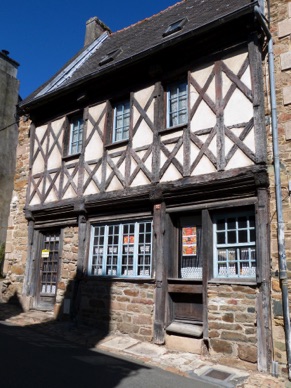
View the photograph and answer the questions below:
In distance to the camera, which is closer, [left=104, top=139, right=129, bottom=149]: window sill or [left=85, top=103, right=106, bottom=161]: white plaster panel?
[left=104, top=139, right=129, bottom=149]: window sill

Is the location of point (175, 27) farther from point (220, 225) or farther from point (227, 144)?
point (220, 225)

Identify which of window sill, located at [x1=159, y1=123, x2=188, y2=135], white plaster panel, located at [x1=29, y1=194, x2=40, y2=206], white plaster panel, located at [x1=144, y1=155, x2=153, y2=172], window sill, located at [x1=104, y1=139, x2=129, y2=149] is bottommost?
white plaster panel, located at [x1=29, y1=194, x2=40, y2=206]

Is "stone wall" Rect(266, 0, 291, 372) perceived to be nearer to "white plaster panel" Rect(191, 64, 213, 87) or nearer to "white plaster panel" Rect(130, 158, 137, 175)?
"white plaster panel" Rect(191, 64, 213, 87)

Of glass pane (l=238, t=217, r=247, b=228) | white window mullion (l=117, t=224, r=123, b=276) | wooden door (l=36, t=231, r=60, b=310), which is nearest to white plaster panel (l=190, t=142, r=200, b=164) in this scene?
glass pane (l=238, t=217, r=247, b=228)

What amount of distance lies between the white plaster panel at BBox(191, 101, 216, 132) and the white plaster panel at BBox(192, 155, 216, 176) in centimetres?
57

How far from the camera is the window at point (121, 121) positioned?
25.3ft

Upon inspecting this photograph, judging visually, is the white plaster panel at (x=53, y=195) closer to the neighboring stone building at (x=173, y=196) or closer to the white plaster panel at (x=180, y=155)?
the neighboring stone building at (x=173, y=196)

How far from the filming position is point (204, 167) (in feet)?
20.4

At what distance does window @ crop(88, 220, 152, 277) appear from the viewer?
6.85 metres

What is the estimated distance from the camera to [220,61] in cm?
644

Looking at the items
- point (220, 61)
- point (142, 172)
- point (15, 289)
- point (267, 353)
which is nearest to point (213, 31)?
point (220, 61)

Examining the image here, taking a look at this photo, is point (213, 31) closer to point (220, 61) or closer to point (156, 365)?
point (220, 61)

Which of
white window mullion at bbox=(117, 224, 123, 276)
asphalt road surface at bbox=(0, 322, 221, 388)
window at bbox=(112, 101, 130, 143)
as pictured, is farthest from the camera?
window at bbox=(112, 101, 130, 143)

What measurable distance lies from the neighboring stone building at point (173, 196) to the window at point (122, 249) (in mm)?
24
